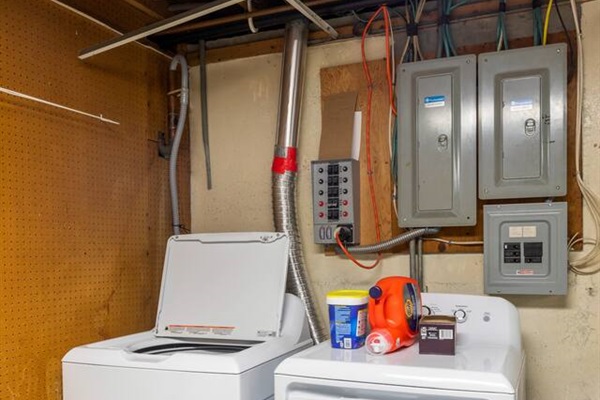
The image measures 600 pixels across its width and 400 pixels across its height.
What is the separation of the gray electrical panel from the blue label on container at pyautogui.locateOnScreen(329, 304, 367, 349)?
69cm

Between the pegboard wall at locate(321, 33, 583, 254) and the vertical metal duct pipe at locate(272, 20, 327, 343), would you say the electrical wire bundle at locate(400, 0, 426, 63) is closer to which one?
the pegboard wall at locate(321, 33, 583, 254)

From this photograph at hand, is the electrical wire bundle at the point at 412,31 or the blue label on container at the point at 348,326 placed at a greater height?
the electrical wire bundle at the point at 412,31

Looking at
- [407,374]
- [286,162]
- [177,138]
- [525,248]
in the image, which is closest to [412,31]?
[286,162]

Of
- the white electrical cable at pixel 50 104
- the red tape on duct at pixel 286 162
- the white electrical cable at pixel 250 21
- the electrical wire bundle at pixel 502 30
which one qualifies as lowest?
the red tape on duct at pixel 286 162

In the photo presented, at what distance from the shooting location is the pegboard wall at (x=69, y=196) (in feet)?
5.53

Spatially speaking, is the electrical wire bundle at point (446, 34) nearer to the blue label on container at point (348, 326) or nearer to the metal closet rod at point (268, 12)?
the metal closet rod at point (268, 12)

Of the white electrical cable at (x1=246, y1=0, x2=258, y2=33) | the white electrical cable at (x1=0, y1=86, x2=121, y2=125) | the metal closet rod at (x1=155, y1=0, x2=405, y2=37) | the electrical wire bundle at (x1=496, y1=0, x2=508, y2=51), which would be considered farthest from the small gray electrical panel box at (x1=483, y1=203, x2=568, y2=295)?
the white electrical cable at (x1=0, y1=86, x2=121, y2=125)

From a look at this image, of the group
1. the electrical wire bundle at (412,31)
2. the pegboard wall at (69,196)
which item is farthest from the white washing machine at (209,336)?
the electrical wire bundle at (412,31)

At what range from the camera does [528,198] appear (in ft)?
6.26

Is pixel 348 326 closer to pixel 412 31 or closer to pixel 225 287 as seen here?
pixel 225 287

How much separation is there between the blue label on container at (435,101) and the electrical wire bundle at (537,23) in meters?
0.40

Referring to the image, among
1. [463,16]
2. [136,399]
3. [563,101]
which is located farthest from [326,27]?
[136,399]

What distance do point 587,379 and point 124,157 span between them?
1.99 m

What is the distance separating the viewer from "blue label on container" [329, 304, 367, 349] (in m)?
1.54
